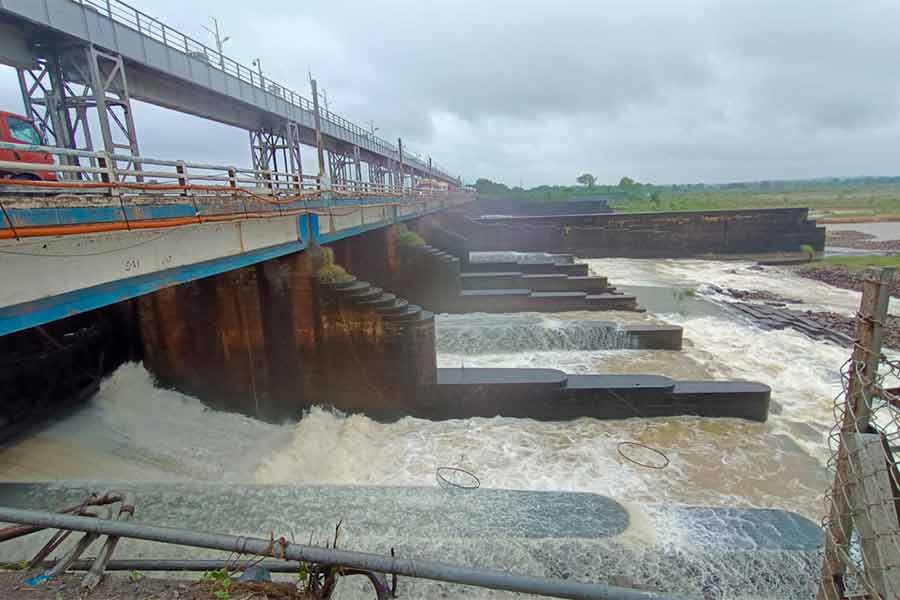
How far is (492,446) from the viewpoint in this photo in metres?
9.78

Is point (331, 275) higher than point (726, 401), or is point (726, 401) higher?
point (331, 275)

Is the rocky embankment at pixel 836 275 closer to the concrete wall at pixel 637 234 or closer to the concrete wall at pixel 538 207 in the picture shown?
the concrete wall at pixel 637 234

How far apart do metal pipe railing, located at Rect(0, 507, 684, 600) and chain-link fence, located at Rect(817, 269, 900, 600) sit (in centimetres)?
102

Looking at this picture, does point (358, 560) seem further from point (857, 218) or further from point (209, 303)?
point (857, 218)

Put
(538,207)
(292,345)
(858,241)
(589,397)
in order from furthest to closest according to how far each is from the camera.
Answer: (538,207)
(858,241)
(292,345)
(589,397)

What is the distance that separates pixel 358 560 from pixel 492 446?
801 cm

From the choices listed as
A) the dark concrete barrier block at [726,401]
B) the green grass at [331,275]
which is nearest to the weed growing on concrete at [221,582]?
the green grass at [331,275]

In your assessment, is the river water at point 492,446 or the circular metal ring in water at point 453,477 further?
the circular metal ring in water at point 453,477

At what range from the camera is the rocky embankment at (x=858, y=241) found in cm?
3991

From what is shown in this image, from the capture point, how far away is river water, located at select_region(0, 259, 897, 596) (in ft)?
26.5

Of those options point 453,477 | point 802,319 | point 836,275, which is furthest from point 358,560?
point 836,275

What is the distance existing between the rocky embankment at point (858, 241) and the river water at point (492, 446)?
122 ft

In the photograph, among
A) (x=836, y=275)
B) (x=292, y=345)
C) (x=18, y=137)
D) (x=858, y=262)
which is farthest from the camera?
(x=858, y=262)

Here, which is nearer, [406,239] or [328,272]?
[328,272]
